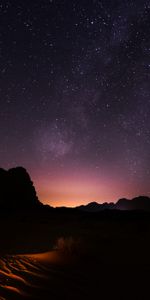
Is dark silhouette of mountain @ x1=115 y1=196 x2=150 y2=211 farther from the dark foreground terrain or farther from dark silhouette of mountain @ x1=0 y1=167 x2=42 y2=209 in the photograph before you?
the dark foreground terrain

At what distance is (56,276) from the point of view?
8.37 meters

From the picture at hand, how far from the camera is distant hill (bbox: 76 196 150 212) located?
128 m

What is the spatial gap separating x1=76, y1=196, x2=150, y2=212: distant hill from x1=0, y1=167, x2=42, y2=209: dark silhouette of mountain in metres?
78.8

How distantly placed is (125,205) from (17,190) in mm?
100917

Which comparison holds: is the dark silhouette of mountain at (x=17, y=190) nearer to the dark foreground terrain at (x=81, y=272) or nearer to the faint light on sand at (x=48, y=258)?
the dark foreground terrain at (x=81, y=272)

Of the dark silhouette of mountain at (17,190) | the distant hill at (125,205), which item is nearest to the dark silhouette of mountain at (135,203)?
the distant hill at (125,205)

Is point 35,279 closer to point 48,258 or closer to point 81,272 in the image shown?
point 81,272

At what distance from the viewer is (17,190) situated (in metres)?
49.5

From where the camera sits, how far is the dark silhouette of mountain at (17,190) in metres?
45.3

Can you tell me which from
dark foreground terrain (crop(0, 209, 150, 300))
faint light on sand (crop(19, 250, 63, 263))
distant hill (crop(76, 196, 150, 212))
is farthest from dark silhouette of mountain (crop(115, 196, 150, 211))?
faint light on sand (crop(19, 250, 63, 263))

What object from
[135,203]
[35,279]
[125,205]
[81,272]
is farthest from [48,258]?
[125,205]

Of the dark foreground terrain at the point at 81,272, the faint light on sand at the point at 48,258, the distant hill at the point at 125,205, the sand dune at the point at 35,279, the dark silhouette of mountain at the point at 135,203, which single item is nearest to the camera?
the sand dune at the point at 35,279

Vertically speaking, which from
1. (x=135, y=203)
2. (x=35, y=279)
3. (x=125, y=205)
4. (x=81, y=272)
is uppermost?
(x=135, y=203)

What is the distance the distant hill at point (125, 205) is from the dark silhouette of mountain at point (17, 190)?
78.8 meters
